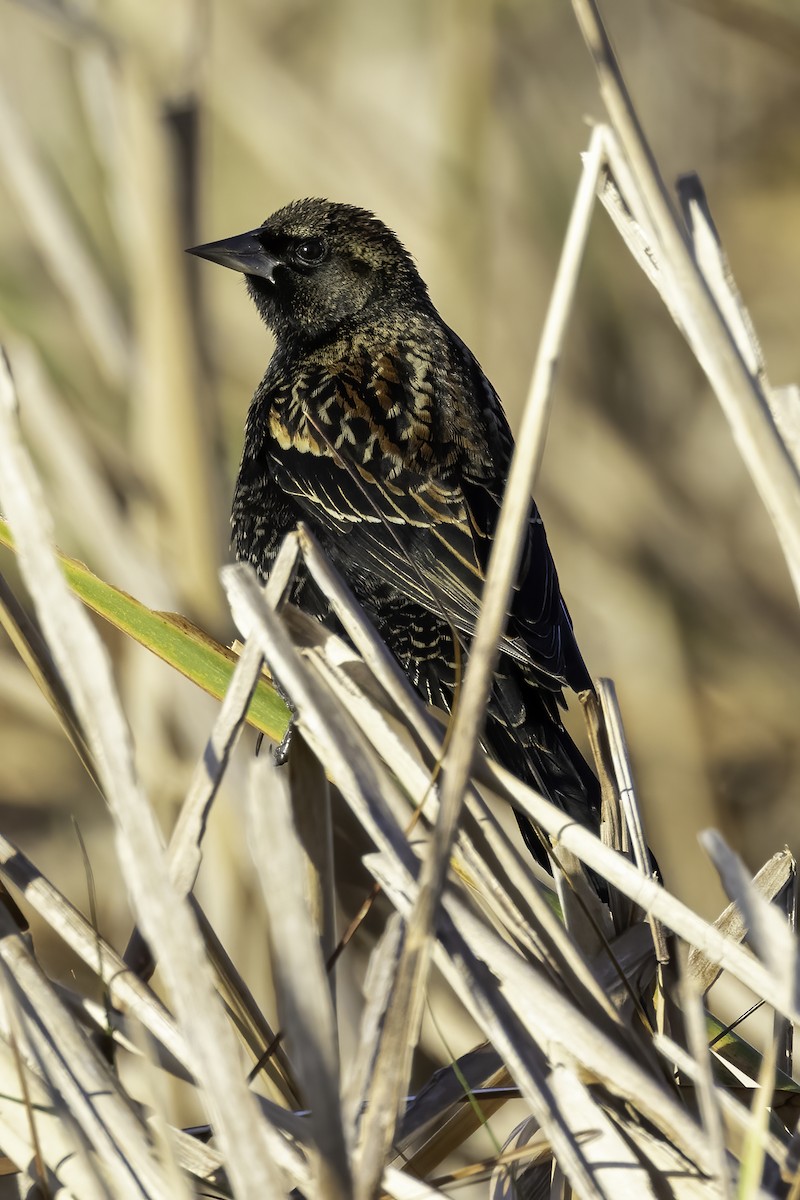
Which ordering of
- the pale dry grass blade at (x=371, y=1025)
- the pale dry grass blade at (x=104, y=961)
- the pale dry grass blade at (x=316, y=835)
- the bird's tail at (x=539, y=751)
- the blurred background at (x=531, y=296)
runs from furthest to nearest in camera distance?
1. the blurred background at (x=531, y=296)
2. the bird's tail at (x=539, y=751)
3. the pale dry grass blade at (x=316, y=835)
4. the pale dry grass blade at (x=104, y=961)
5. the pale dry grass blade at (x=371, y=1025)

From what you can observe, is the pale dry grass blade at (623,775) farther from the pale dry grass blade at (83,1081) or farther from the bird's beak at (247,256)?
the bird's beak at (247,256)

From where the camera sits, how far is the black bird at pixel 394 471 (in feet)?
7.15

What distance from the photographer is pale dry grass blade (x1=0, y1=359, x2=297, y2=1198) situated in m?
1.06

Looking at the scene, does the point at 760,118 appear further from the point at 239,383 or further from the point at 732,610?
the point at 239,383

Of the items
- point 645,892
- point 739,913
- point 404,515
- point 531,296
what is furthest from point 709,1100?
point 531,296

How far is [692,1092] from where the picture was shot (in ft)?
4.80

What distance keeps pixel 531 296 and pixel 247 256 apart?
3.45 feet

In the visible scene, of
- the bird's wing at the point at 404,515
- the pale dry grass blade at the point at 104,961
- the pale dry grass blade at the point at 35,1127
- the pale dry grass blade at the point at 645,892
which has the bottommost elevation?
the pale dry grass blade at the point at 35,1127

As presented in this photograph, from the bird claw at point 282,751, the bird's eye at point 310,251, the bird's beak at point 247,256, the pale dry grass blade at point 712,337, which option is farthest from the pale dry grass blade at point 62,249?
the pale dry grass blade at point 712,337

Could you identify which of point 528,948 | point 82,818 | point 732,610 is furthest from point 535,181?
point 528,948

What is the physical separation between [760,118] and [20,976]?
333 cm

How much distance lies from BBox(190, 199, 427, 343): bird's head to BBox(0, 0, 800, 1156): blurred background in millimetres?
257

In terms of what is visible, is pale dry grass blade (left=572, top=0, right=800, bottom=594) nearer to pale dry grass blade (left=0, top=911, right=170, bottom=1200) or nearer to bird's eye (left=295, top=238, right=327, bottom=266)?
pale dry grass blade (left=0, top=911, right=170, bottom=1200)

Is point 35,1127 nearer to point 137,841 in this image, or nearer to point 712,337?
point 137,841
